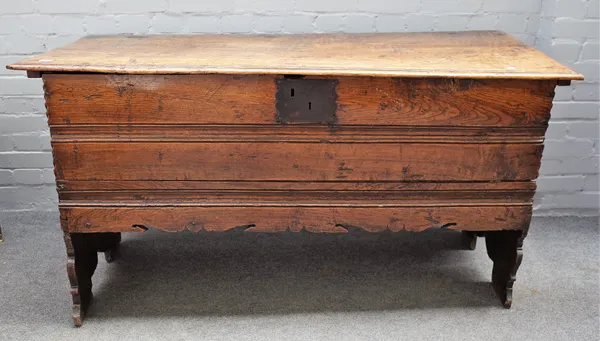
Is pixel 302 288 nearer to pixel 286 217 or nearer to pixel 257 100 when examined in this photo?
pixel 286 217

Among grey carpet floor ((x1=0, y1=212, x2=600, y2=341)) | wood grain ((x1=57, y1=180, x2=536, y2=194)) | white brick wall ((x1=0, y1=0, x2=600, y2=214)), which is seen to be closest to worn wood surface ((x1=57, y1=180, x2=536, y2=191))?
wood grain ((x1=57, y1=180, x2=536, y2=194))

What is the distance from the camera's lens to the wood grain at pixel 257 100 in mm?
1865

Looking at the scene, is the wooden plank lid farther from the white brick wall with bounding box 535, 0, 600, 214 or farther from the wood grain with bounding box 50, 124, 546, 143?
the white brick wall with bounding box 535, 0, 600, 214

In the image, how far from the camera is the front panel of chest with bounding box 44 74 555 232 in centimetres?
188

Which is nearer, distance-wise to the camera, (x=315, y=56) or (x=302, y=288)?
(x=315, y=56)

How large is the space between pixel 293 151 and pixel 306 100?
171mm

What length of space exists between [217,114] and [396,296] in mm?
965

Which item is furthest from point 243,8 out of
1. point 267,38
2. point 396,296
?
point 396,296

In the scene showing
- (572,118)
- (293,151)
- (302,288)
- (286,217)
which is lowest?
(302,288)

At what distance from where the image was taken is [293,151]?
1.96 metres

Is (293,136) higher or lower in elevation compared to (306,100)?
lower

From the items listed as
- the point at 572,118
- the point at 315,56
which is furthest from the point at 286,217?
the point at 572,118

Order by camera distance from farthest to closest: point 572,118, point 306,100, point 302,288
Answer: point 572,118 < point 302,288 < point 306,100

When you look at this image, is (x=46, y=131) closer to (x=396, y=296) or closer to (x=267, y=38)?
(x=267, y=38)
